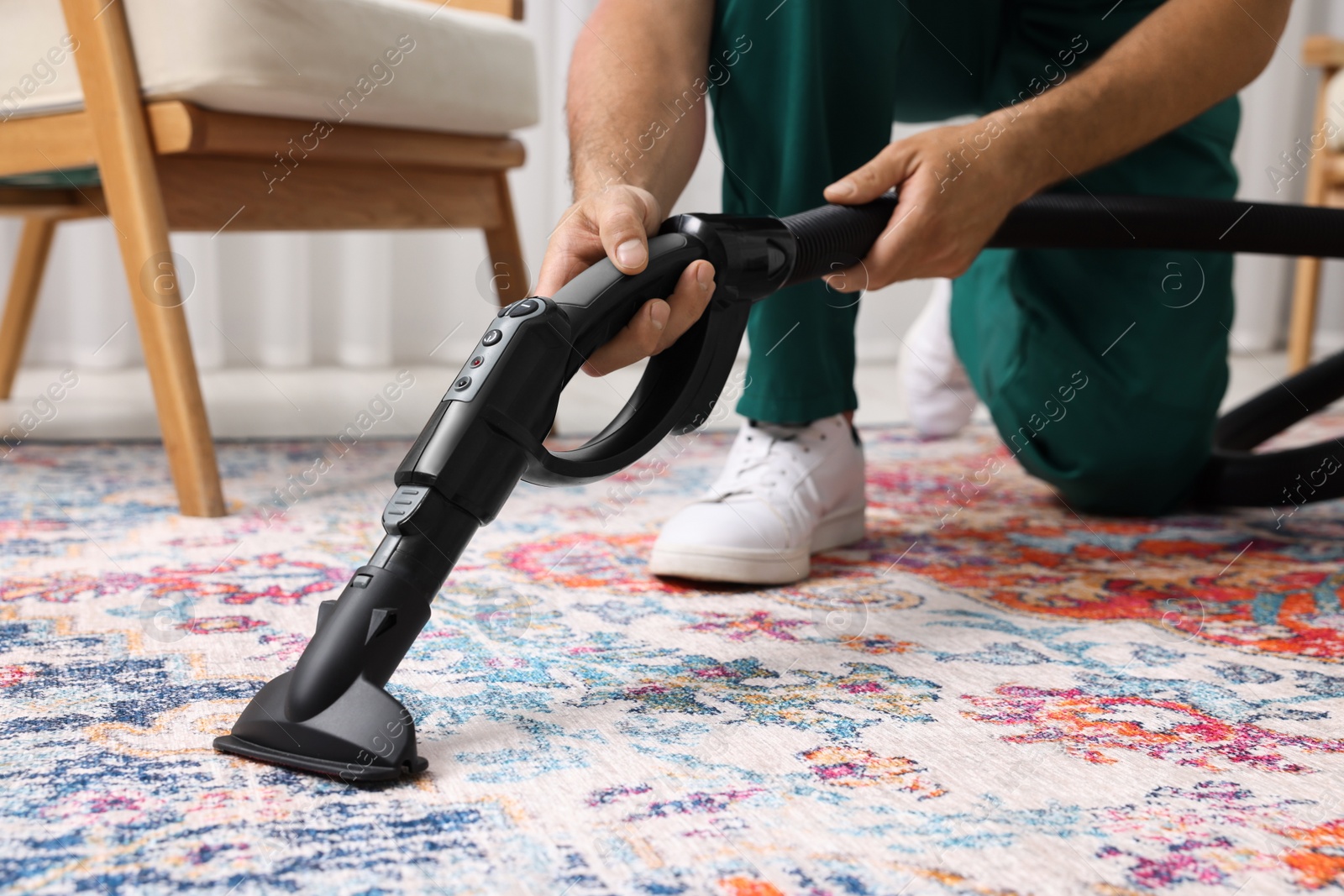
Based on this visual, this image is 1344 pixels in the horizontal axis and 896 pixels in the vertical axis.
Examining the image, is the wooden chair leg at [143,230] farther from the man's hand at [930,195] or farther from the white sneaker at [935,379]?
the white sneaker at [935,379]

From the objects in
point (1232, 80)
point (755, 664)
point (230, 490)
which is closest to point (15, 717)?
point (755, 664)

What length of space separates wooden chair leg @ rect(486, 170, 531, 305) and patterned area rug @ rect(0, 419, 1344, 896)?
58 centimetres

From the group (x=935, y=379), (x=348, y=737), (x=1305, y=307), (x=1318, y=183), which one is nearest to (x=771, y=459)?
(x=348, y=737)

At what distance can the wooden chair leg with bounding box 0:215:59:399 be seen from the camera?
1.73m

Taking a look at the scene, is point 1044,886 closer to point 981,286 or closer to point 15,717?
point 15,717

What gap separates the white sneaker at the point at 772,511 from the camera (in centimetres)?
83

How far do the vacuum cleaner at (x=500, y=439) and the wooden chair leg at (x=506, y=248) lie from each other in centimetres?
88

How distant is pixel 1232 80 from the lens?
835 mm

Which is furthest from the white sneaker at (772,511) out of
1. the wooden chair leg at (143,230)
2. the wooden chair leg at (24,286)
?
the wooden chair leg at (24,286)

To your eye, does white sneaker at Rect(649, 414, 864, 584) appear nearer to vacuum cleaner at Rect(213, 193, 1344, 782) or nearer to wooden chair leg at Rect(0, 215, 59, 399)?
vacuum cleaner at Rect(213, 193, 1344, 782)

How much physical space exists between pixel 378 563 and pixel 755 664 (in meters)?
0.25

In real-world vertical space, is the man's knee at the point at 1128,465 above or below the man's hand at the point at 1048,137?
below

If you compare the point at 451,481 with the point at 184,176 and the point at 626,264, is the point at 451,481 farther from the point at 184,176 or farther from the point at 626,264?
the point at 184,176

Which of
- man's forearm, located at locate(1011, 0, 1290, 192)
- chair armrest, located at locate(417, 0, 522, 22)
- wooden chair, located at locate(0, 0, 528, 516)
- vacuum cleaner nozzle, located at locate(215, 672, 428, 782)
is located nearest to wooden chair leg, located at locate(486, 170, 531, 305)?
wooden chair, located at locate(0, 0, 528, 516)
